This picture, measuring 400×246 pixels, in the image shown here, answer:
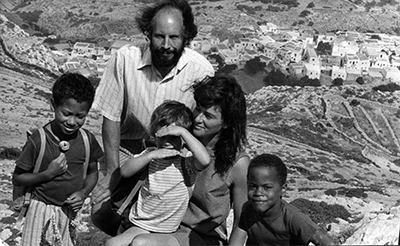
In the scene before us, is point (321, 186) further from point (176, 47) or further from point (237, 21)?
point (237, 21)

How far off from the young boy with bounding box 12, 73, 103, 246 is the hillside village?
4898 centimetres

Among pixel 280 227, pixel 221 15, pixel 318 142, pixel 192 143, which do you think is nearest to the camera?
pixel 280 227

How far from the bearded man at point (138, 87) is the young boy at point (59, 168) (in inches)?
13.4

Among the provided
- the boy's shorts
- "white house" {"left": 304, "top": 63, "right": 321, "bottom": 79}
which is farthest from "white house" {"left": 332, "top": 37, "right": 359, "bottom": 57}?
the boy's shorts

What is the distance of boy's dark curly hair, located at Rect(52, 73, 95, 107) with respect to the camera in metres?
4.00

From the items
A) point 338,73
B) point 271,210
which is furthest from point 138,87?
point 338,73

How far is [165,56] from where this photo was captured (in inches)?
177

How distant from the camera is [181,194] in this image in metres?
4.10

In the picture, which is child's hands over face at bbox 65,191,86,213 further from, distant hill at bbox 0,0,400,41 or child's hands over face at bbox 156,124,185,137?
distant hill at bbox 0,0,400,41

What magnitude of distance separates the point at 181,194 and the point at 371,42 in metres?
73.7

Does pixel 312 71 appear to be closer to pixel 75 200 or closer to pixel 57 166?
pixel 75 200

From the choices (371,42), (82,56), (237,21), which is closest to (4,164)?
(82,56)

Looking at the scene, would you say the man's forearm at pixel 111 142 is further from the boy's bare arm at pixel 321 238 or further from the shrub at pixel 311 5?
the shrub at pixel 311 5

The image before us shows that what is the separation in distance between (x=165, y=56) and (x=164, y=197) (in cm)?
127
